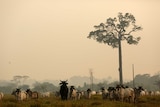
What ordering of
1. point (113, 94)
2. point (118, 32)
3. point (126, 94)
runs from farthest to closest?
point (118, 32) < point (113, 94) < point (126, 94)

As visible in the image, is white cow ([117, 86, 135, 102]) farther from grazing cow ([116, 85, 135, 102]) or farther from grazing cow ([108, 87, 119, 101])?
grazing cow ([108, 87, 119, 101])

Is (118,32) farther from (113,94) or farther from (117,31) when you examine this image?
(113,94)

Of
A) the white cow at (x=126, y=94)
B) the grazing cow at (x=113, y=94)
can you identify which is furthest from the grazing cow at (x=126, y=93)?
the grazing cow at (x=113, y=94)

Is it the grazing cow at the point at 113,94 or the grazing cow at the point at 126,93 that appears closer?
the grazing cow at the point at 126,93

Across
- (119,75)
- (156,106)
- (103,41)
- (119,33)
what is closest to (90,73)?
(119,75)

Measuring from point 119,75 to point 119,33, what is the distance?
2.78 metres

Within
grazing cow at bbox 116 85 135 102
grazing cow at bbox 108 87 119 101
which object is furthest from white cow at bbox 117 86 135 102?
grazing cow at bbox 108 87 119 101

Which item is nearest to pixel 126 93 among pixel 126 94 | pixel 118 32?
pixel 126 94

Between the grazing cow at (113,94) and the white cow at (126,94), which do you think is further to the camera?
the grazing cow at (113,94)

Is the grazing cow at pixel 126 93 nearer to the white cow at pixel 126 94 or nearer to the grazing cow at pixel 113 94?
the white cow at pixel 126 94

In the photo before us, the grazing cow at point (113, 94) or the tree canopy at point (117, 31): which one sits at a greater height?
the tree canopy at point (117, 31)

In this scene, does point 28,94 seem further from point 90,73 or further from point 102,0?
point 102,0

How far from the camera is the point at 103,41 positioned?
52.1 ft

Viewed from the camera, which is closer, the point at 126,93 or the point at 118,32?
the point at 126,93
